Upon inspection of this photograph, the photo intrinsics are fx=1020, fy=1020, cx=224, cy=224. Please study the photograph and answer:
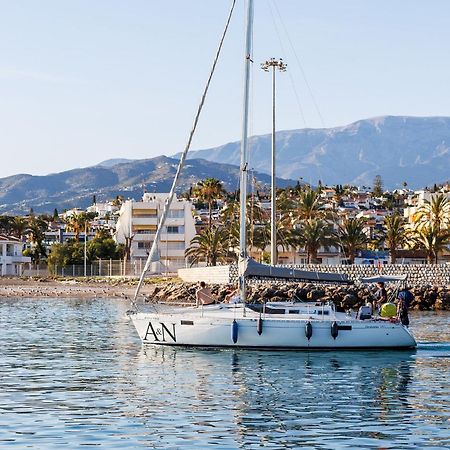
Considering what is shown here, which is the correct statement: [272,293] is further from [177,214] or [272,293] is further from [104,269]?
[177,214]

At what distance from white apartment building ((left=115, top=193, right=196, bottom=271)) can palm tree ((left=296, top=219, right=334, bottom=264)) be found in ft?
105

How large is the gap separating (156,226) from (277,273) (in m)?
104

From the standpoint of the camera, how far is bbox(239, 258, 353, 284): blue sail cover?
36531mm

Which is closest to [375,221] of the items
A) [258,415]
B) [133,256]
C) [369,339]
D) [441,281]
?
[133,256]

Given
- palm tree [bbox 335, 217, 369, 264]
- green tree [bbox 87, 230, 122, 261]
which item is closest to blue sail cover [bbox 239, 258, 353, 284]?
palm tree [bbox 335, 217, 369, 264]

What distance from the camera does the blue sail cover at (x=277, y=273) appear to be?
120ft

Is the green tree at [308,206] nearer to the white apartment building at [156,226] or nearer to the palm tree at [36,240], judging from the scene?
the white apartment building at [156,226]

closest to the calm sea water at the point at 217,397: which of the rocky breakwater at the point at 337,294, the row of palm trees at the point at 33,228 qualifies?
the rocky breakwater at the point at 337,294

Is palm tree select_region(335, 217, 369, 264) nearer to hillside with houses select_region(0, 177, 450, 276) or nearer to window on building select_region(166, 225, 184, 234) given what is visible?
hillside with houses select_region(0, 177, 450, 276)

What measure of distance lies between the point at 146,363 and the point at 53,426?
465 inches

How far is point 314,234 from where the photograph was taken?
324 feet

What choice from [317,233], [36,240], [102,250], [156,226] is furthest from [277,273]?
[36,240]

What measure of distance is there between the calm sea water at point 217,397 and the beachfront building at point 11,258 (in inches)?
3605

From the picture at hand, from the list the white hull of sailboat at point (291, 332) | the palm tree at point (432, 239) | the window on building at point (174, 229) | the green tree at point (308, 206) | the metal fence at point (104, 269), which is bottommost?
the white hull of sailboat at point (291, 332)
